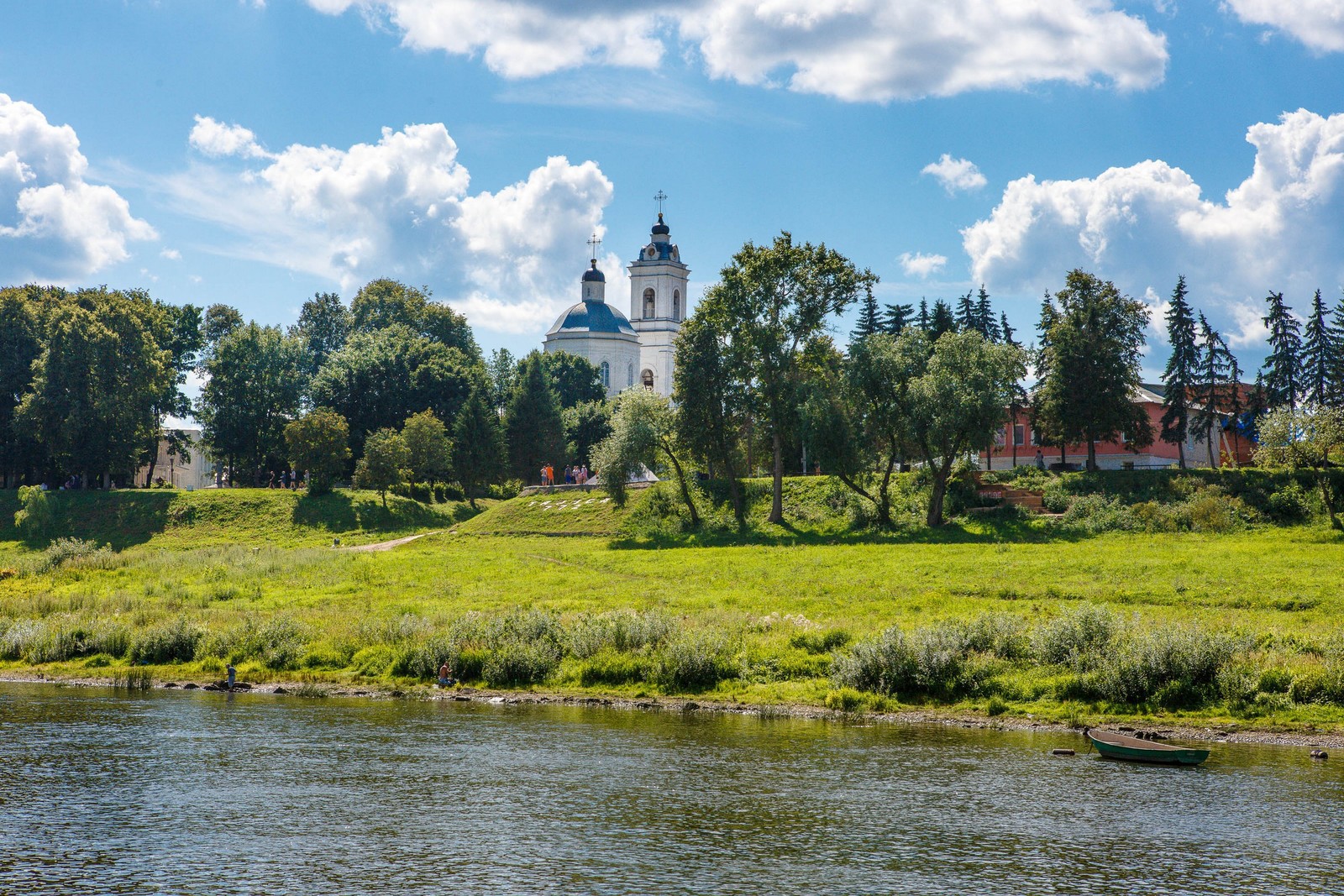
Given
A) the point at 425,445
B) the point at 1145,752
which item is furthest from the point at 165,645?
the point at 425,445

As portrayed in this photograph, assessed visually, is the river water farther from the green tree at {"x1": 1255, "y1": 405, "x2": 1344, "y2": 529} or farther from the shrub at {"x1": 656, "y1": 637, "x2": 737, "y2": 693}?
the green tree at {"x1": 1255, "y1": 405, "x2": 1344, "y2": 529}

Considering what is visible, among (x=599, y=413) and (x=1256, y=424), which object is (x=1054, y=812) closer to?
(x=1256, y=424)

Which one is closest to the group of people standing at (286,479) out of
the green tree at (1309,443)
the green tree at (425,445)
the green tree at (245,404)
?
the green tree at (245,404)

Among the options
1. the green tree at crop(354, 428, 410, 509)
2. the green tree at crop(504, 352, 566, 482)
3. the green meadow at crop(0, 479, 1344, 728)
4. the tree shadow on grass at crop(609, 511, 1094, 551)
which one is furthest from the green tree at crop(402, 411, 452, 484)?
the tree shadow on grass at crop(609, 511, 1094, 551)

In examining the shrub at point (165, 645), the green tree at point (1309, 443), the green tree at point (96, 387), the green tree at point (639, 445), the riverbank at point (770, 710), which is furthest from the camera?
the green tree at point (96, 387)

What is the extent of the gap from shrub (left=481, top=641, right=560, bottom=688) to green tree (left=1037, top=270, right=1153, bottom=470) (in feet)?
135

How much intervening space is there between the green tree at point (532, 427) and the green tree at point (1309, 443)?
55253 millimetres

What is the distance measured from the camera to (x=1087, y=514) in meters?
58.3

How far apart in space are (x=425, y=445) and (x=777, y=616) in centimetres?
4866

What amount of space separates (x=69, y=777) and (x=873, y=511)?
1785 inches

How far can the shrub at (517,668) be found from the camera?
3550cm

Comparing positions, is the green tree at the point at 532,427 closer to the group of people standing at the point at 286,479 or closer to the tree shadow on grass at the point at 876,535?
the group of people standing at the point at 286,479

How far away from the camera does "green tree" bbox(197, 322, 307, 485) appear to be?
89.9 meters

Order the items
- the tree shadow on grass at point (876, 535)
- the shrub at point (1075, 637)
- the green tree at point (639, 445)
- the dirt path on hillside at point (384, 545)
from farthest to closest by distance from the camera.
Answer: the green tree at point (639, 445) → the dirt path on hillside at point (384, 545) → the tree shadow on grass at point (876, 535) → the shrub at point (1075, 637)
